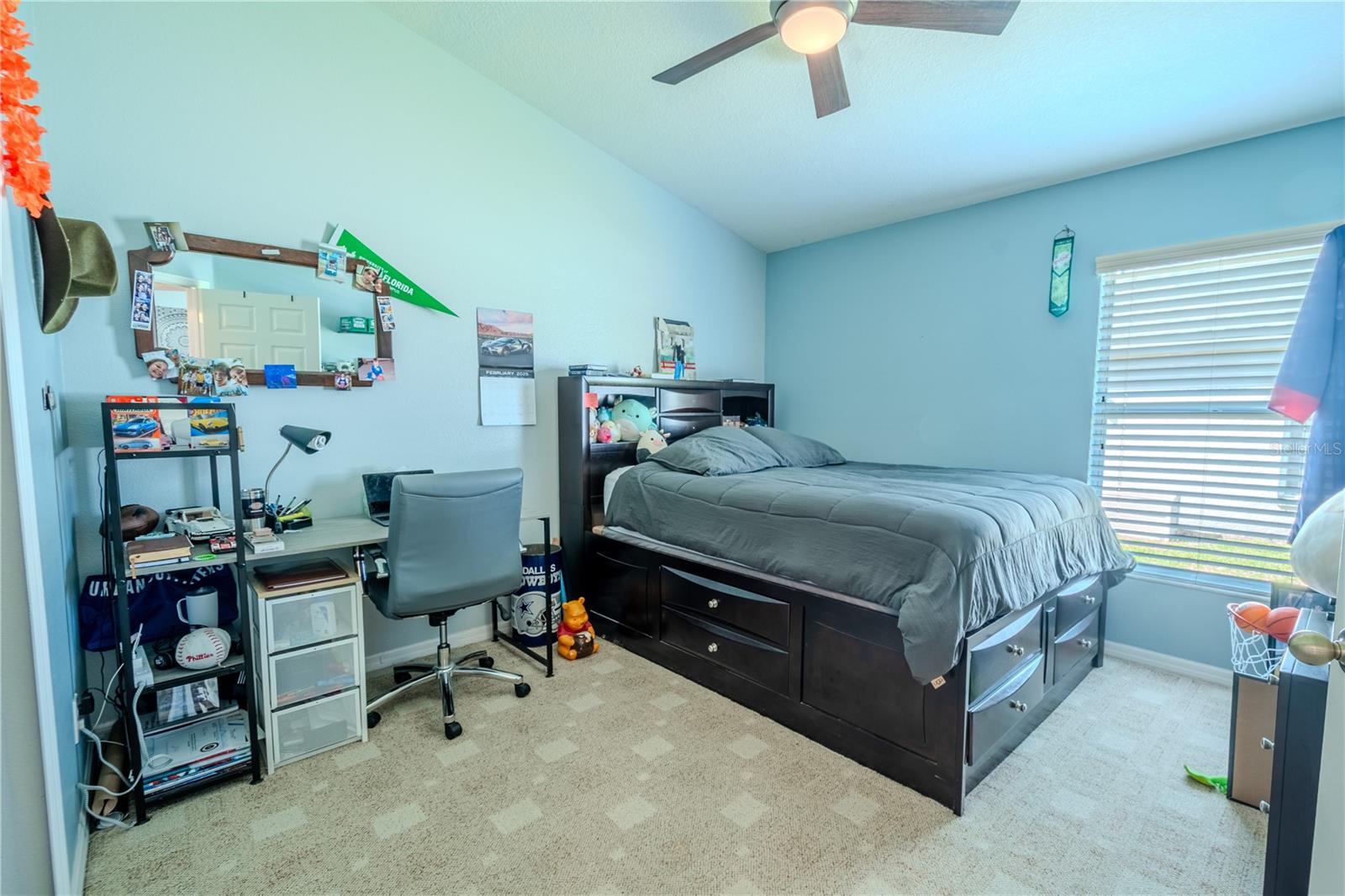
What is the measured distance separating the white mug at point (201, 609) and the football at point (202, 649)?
0.12 ft

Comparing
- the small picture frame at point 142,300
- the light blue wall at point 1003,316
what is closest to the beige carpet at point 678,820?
the light blue wall at point 1003,316

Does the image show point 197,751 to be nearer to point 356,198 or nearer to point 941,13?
point 356,198

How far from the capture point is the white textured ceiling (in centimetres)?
200

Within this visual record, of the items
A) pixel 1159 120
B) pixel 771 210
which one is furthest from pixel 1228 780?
pixel 771 210

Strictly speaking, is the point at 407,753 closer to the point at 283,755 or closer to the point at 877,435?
the point at 283,755

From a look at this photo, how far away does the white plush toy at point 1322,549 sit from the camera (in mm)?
1170

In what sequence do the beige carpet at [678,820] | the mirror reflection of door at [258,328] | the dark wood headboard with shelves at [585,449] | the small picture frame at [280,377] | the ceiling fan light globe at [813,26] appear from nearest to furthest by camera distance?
the beige carpet at [678,820], the ceiling fan light globe at [813,26], the mirror reflection of door at [258,328], the small picture frame at [280,377], the dark wood headboard with shelves at [585,449]

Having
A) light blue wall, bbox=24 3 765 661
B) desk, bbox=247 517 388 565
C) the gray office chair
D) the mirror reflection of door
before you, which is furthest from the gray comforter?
the mirror reflection of door

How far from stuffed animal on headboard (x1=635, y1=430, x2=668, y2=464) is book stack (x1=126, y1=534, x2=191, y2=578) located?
1.97 meters

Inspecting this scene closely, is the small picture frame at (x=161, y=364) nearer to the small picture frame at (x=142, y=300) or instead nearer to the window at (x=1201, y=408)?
the small picture frame at (x=142, y=300)

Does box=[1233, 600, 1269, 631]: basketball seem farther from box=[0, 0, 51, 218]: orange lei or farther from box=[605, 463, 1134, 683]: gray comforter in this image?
box=[0, 0, 51, 218]: orange lei

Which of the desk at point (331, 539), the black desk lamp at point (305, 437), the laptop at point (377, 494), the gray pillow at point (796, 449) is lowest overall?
the desk at point (331, 539)

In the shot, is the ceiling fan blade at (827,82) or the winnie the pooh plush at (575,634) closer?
the ceiling fan blade at (827,82)

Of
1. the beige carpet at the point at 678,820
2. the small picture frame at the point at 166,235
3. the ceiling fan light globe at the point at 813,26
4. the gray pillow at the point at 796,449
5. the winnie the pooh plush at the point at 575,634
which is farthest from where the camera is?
the gray pillow at the point at 796,449
